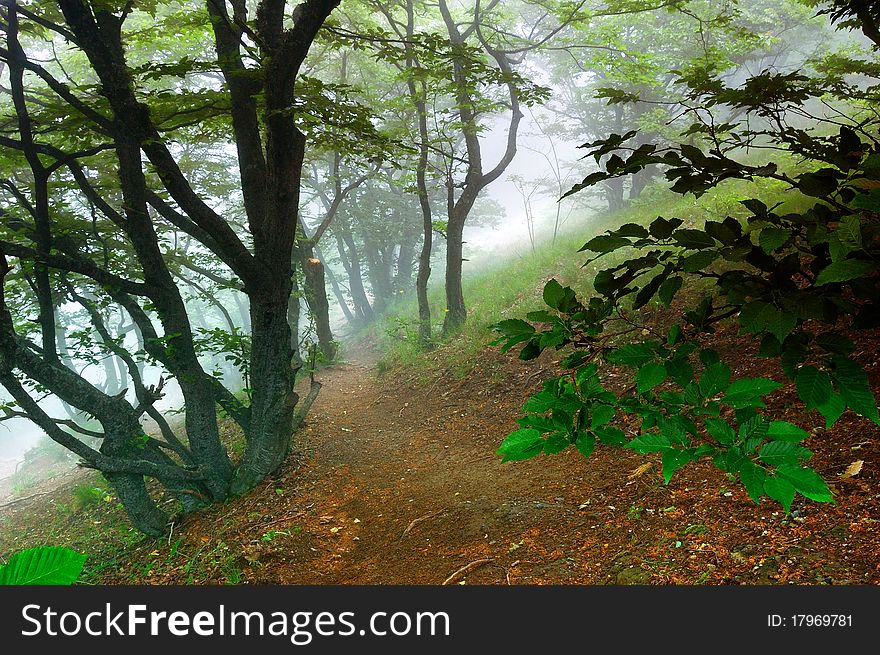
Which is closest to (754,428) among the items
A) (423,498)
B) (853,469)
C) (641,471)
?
(853,469)

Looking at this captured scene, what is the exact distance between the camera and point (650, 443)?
1.16 meters

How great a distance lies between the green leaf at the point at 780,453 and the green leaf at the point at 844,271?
0.37 m

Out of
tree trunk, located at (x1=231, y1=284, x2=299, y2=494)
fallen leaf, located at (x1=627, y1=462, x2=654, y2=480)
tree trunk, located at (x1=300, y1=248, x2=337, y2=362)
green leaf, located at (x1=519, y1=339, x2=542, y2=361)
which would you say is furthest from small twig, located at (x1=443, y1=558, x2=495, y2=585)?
tree trunk, located at (x1=300, y1=248, x2=337, y2=362)

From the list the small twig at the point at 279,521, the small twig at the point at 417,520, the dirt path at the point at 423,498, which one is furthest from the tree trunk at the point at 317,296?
the small twig at the point at 417,520

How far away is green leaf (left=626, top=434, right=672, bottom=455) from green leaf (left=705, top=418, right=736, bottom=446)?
4.0 inches

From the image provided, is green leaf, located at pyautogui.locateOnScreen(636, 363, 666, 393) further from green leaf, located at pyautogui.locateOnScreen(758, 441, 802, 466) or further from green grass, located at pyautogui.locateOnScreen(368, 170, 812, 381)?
green grass, located at pyautogui.locateOnScreen(368, 170, 812, 381)

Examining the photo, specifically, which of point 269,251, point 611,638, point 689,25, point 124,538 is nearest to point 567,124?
point 689,25

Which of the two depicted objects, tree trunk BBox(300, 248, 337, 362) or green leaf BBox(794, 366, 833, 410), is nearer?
green leaf BBox(794, 366, 833, 410)

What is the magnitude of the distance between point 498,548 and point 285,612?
2035 mm

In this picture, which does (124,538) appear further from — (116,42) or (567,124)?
(567,124)

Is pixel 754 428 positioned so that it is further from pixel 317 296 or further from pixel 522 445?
pixel 317 296

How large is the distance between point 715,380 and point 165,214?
226 inches

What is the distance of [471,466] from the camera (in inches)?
201

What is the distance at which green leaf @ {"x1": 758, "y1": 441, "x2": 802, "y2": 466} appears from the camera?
0.94 m
